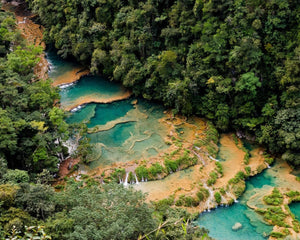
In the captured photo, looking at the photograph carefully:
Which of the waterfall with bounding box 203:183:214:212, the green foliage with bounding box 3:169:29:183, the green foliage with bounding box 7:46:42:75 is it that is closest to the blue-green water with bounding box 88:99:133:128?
the green foliage with bounding box 7:46:42:75

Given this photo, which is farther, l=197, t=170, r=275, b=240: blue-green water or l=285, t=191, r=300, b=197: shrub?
l=285, t=191, r=300, b=197: shrub

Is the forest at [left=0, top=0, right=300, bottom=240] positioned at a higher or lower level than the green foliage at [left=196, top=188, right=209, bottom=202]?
higher

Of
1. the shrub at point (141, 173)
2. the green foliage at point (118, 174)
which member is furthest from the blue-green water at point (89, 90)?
the shrub at point (141, 173)

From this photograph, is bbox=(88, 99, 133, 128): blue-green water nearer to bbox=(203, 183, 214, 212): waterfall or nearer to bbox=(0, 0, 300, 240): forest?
bbox=(0, 0, 300, 240): forest

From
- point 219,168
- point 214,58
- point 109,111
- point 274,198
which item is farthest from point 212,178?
point 109,111

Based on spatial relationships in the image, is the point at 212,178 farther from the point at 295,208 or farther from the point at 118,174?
the point at 118,174

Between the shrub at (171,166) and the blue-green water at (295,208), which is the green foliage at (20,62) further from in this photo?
the blue-green water at (295,208)

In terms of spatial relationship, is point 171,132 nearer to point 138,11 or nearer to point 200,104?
point 200,104
